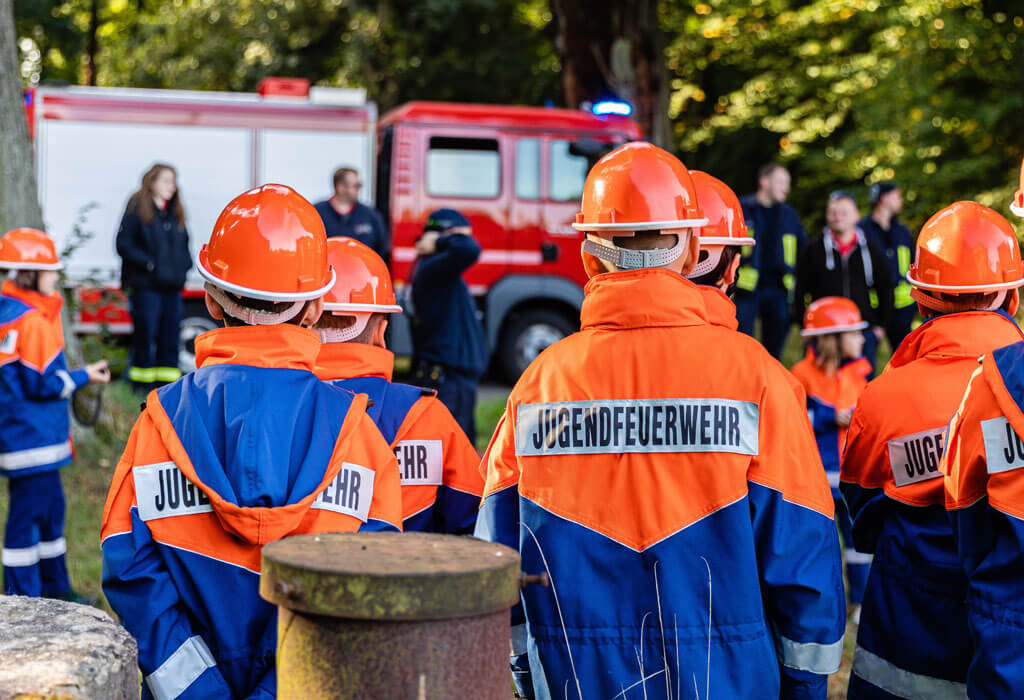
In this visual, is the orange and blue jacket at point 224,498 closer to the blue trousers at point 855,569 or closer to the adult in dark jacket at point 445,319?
the blue trousers at point 855,569

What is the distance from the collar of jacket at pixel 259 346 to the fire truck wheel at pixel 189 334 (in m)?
10.1

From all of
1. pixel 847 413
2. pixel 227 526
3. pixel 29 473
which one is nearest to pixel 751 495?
pixel 227 526

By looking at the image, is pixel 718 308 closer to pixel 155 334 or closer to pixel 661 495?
pixel 661 495

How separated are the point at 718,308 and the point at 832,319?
3930 mm

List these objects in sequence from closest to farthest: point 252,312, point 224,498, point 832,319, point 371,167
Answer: point 224,498 < point 252,312 < point 832,319 < point 371,167

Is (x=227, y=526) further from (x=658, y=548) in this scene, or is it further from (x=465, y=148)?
(x=465, y=148)

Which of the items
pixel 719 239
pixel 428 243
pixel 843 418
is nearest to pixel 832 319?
pixel 843 418

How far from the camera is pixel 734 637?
2.64 meters

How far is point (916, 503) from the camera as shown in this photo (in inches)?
140

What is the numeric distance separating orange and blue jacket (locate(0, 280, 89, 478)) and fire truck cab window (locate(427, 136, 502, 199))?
756 centimetres

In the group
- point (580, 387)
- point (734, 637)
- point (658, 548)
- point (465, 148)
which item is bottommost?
point (734, 637)

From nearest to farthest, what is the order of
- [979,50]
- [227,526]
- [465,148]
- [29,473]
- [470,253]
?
[227,526], [29,473], [470,253], [465,148], [979,50]

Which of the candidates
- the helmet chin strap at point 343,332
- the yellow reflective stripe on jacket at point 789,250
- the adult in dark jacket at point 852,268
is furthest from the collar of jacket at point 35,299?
the yellow reflective stripe on jacket at point 789,250

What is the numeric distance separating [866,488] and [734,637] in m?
1.24
